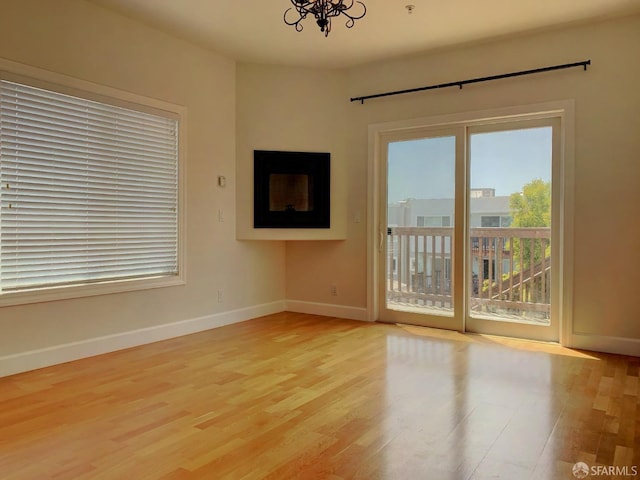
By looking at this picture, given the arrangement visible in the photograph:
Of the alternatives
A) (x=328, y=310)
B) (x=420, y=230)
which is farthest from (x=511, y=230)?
(x=328, y=310)

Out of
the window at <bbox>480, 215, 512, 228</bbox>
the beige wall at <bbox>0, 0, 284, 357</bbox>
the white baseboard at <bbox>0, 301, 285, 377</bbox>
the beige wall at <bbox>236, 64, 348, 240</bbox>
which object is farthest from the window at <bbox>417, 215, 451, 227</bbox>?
the white baseboard at <bbox>0, 301, 285, 377</bbox>

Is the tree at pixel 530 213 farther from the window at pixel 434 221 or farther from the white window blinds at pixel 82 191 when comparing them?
the white window blinds at pixel 82 191

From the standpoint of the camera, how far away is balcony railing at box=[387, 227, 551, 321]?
4211mm

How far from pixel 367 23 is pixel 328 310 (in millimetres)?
3014

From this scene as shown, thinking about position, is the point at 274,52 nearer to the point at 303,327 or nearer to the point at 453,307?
the point at 303,327

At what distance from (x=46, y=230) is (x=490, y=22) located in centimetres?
386

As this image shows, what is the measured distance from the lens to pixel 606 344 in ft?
12.6

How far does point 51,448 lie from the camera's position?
215 cm

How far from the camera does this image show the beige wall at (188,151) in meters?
3.29

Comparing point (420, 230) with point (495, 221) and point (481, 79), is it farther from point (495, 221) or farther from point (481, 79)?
point (481, 79)

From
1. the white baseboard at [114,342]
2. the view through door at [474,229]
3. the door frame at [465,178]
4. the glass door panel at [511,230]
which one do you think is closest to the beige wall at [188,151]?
the white baseboard at [114,342]

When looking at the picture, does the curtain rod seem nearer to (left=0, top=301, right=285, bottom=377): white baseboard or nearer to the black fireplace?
the black fireplace

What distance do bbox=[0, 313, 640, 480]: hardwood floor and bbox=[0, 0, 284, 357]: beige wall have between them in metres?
0.36

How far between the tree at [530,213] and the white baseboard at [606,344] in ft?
2.43
